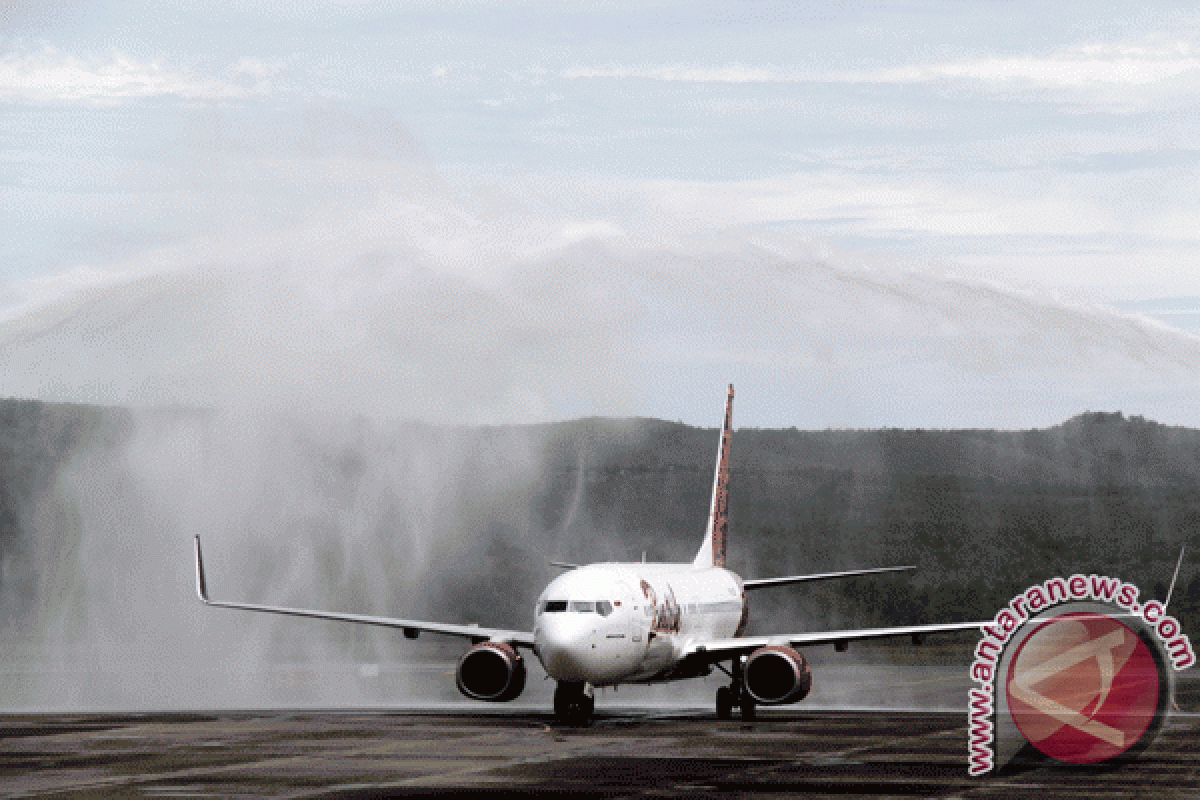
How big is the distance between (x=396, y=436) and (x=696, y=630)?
48.0 metres

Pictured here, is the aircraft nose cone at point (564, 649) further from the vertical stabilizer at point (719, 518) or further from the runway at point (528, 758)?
the vertical stabilizer at point (719, 518)

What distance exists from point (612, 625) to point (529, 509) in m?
116

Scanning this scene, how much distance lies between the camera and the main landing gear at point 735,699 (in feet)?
174

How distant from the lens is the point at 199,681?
73812 mm

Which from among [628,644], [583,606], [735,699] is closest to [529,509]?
[735,699]

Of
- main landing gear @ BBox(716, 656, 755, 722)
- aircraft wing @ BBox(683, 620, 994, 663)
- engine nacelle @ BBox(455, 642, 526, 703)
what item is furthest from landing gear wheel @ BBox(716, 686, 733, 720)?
engine nacelle @ BBox(455, 642, 526, 703)

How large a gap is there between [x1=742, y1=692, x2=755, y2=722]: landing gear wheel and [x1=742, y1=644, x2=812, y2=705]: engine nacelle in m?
1.27

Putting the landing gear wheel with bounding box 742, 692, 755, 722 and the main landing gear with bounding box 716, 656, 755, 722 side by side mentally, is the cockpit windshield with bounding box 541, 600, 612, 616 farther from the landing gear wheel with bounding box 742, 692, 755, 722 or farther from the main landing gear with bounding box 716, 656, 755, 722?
the landing gear wheel with bounding box 742, 692, 755, 722

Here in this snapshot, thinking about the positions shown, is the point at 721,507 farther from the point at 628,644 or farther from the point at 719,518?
the point at 628,644

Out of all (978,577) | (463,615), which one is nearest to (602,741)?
(463,615)

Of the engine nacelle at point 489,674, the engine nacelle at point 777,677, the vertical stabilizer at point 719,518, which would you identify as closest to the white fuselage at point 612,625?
the engine nacelle at point 489,674

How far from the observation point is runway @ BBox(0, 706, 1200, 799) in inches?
1282

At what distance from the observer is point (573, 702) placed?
50.7 metres

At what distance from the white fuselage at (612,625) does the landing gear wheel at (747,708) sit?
246 cm
